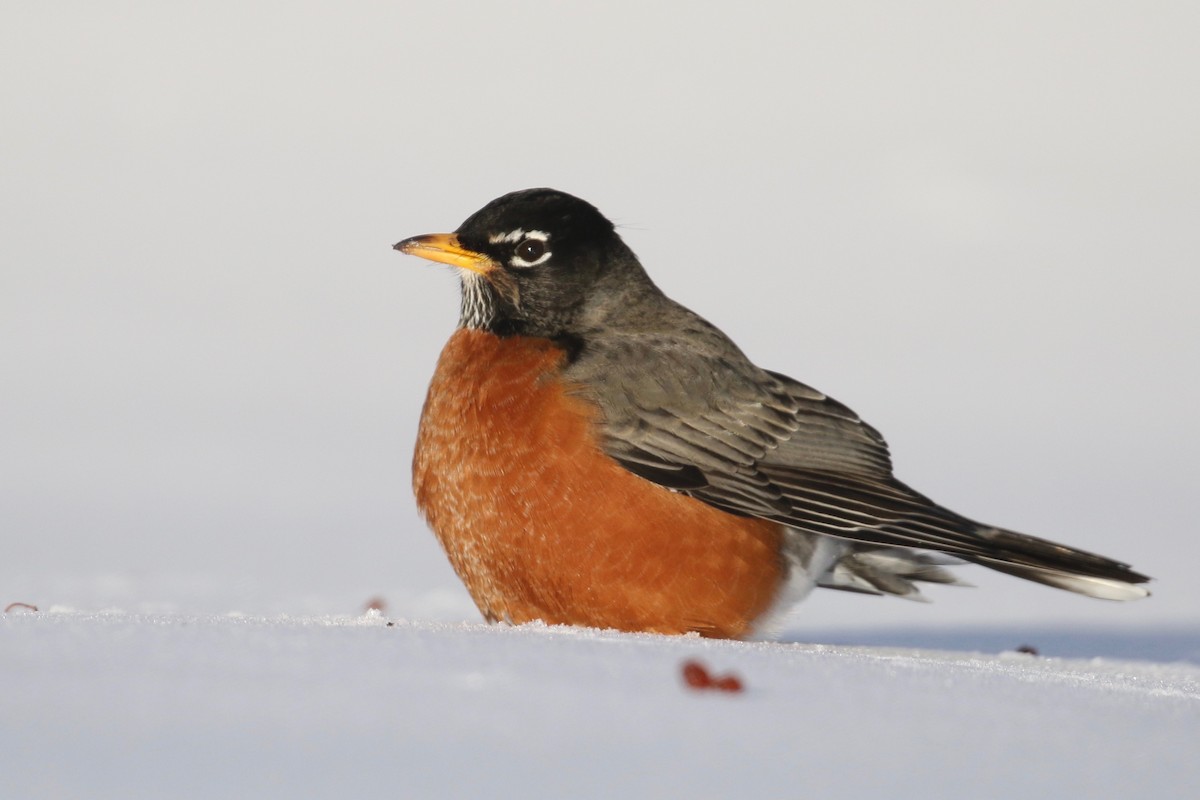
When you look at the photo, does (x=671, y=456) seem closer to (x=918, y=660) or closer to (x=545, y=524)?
(x=545, y=524)

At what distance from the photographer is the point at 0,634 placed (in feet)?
18.6

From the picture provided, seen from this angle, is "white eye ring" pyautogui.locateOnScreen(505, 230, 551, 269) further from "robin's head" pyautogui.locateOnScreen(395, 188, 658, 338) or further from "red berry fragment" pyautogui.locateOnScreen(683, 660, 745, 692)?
"red berry fragment" pyautogui.locateOnScreen(683, 660, 745, 692)

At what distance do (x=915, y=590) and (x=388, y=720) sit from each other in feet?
14.6

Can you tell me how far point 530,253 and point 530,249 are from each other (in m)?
0.02

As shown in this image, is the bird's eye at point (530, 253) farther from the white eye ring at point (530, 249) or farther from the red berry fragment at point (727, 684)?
the red berry fragment at point (727, 684)

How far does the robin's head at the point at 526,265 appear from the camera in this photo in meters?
8.28

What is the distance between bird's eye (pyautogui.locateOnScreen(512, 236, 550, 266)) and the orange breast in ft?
2.73

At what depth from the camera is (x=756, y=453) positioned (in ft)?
26.2

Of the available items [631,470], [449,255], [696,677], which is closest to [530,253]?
[449,255]

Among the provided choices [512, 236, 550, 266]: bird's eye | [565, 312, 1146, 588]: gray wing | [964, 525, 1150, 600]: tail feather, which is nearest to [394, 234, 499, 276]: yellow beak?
[512, 236, 550, 266]: bird's eye

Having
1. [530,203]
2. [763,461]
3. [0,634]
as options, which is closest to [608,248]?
[530,203]

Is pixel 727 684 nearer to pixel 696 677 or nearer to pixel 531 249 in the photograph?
pixel 696 677

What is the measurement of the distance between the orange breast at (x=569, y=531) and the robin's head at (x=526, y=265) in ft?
Answer: 2.15

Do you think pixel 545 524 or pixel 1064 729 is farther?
pixel 545 524
